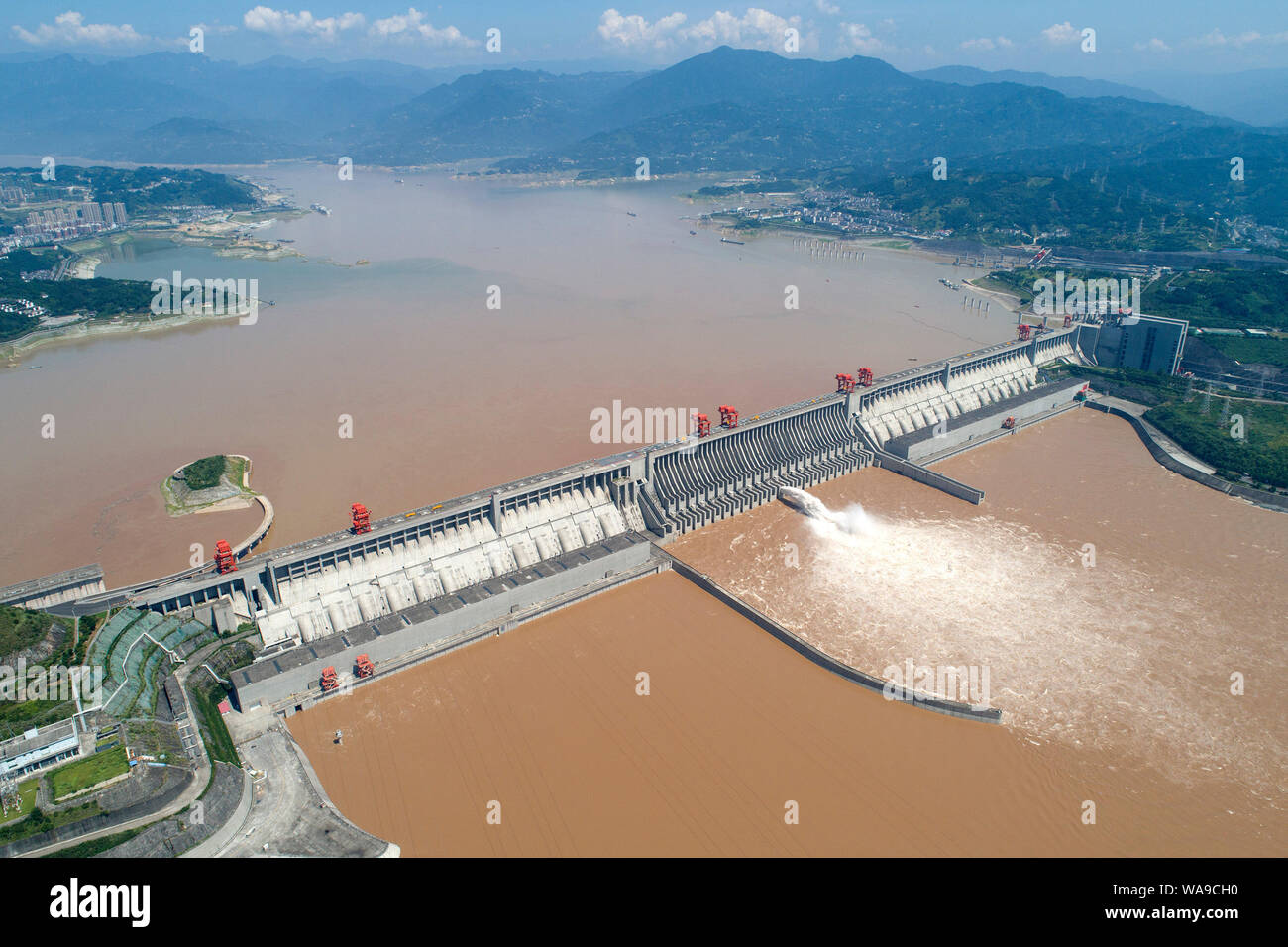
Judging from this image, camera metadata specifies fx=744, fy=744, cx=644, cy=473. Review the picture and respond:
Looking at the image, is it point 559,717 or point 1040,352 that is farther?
point 1040,352

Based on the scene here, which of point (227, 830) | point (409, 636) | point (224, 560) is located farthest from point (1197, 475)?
point (224, 560)

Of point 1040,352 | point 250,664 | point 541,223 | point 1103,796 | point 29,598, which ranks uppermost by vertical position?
point 541,223

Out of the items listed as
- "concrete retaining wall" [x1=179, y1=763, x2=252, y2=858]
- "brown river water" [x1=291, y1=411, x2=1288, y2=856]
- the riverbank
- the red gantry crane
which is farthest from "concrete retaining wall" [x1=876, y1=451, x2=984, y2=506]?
the riverbank

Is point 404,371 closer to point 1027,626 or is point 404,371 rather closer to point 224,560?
point 224,560

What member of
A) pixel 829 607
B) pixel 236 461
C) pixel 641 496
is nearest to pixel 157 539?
pixel 236 461

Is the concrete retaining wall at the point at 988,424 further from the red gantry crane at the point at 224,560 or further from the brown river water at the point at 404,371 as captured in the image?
the red gantry crane at the point at 224,560

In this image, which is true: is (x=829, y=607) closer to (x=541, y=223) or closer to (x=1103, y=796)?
(x=1103, y=796)

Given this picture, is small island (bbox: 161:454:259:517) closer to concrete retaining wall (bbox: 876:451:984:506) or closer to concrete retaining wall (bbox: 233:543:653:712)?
concrete retaining wall (bbox: 233:543:653:712)
